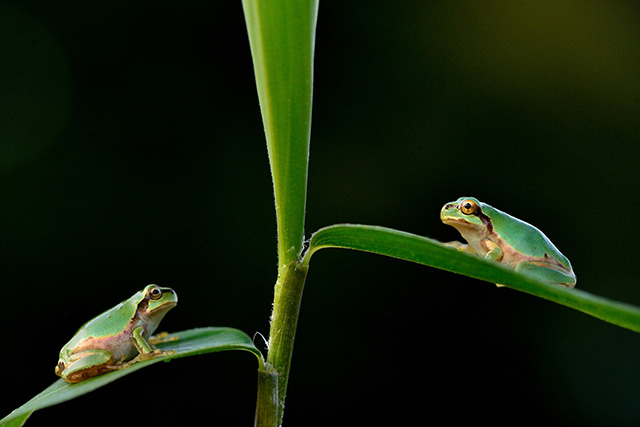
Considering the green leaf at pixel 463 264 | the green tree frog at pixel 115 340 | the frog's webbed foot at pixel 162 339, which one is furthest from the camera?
the frog's webbed foot at pixel 162 339

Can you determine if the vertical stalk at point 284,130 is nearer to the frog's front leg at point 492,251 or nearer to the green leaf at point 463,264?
the green leaf at point 463,264

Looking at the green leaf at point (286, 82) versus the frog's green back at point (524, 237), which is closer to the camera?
the green leaf at point (286, 82)

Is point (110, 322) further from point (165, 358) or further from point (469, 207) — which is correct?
point (469, 207)

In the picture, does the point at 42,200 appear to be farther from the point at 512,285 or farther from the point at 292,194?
the point at 512,285

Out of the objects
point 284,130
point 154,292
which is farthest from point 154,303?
point 284,130

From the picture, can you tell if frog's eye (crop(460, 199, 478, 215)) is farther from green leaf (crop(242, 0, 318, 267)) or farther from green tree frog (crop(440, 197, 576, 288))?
green leaf (crop(242, 0, 318, 267))

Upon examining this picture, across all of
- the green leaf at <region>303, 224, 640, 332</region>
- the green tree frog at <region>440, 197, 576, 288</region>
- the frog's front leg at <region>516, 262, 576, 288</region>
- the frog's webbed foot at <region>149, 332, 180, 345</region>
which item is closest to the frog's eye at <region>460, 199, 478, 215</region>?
the green tree frog at <region>440, 197, 576, 288</region>

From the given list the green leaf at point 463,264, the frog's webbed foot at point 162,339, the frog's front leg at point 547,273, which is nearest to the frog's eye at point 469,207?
the frog's front leg at point 547,273

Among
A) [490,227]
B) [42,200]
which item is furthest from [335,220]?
[490,227]
